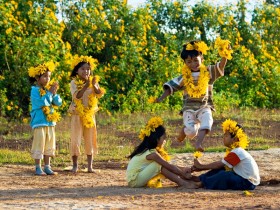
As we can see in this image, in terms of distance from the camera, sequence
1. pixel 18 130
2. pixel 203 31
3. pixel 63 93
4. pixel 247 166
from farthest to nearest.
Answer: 1. pixel 203 31
2. pixel 63 93
3. pixel 18 130
4. pixel 247 166

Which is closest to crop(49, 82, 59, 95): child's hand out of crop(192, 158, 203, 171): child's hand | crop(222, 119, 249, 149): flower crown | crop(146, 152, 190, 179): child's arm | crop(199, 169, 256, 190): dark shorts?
crop(146, 152, 190, 179): child's arm

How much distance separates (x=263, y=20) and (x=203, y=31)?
2.20 metres

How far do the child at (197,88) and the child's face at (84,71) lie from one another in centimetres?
116

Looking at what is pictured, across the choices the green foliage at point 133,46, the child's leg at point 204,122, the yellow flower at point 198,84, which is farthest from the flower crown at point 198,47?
the green foliage at point 133,46

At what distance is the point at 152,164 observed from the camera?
9.40 meters

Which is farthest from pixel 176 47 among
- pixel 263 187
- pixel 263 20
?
pixel 263 187

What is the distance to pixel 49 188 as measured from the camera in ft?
30.5

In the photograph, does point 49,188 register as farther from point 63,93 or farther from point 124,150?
Answer: point 63,93

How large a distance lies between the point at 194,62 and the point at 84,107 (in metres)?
1.72

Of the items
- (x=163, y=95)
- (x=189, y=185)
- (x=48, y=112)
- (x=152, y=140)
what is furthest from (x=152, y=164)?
(x=48, y=112)

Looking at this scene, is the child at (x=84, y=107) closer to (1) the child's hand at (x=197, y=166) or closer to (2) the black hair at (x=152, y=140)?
(2) the black hair at (x=152, y=140)

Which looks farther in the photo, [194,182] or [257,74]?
[257,74]

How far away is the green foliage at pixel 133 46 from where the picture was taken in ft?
55.7

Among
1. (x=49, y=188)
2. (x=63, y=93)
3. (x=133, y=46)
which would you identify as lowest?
(x=49, y=188)
